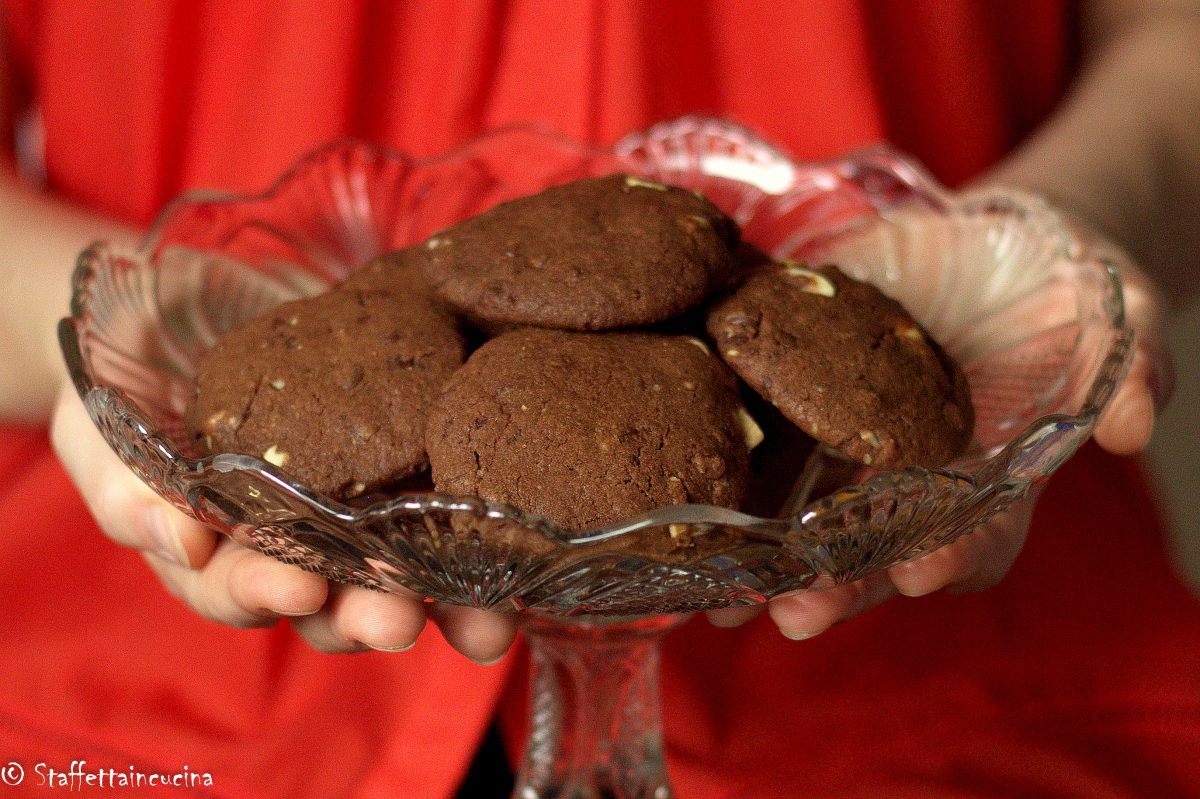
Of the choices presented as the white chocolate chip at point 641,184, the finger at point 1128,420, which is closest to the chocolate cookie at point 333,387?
the white chocolate chip at point 641,184

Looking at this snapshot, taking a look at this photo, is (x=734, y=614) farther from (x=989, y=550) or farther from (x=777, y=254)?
(x=777, y=254)

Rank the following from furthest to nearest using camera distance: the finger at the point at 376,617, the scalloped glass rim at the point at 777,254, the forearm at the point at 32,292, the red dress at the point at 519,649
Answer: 1. the forearm at the point at 32,292
2. the red dress at the point at 519,649
3. the finger at the point at 376,617
4. the scalloped glass rim at the point at 777,254

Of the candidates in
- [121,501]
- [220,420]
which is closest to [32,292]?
[121,501]

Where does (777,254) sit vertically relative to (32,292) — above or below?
above

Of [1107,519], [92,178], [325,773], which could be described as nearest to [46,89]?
[92,178]

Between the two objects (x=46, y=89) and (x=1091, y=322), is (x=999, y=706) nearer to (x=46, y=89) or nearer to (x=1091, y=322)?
(x=1091, y=322)

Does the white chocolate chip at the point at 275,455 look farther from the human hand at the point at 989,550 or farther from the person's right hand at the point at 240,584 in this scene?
the human hand at the point at 989,550

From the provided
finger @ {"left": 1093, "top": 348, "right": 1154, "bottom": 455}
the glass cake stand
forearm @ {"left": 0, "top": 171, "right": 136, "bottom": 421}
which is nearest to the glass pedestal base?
the glass cake stand
